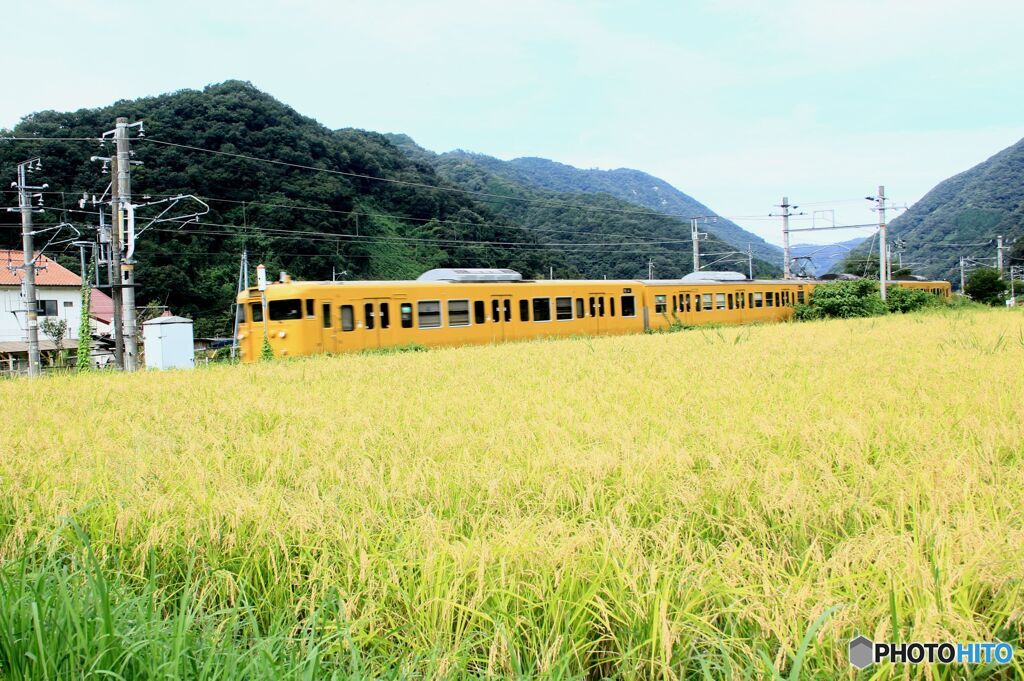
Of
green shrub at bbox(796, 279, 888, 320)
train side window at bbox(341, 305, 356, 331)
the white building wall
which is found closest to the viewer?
train side window at bbox(341, 305, 356, 331)

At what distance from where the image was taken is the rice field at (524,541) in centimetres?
196

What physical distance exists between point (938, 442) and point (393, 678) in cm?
323

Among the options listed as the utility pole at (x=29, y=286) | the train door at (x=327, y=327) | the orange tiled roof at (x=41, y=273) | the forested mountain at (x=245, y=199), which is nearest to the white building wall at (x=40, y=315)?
the orange tiled roof at (x=41, y=273)

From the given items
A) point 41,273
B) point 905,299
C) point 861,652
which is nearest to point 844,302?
point 905,299

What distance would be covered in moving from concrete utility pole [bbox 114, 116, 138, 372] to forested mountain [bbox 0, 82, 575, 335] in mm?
19864

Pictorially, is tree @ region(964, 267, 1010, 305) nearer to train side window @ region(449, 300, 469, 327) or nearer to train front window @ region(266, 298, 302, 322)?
train side window @ region(449, 300, 469, 327)

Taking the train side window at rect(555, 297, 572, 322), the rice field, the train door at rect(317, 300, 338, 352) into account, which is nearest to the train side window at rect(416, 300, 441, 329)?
the train door at rect(317, 300, 338, 352)

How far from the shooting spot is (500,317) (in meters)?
18.9

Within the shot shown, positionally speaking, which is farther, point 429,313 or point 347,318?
point 429,313

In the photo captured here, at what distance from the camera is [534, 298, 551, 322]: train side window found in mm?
19922

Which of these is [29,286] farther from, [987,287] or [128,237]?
[987,287]

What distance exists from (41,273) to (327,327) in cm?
3388

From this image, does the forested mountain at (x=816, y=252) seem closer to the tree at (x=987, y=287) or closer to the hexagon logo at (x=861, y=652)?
the tree at (x=987, y=287)

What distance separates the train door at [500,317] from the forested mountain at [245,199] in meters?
24.3
